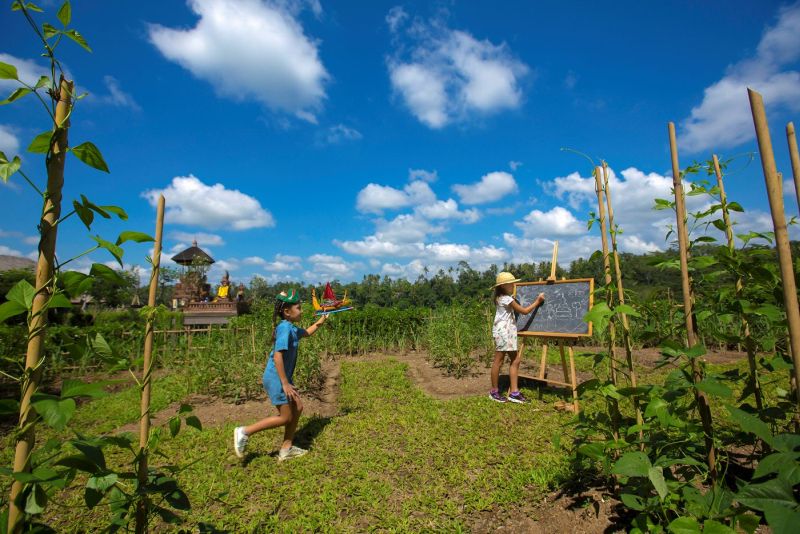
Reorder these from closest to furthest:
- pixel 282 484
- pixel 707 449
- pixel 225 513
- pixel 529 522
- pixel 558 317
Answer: pixel 707 449, pixel 529 522, pixel 225 513, pixel 282 484, pixel 558 317

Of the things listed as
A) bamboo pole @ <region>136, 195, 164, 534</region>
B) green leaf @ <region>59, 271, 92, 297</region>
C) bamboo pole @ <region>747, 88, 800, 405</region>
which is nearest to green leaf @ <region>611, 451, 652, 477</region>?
bamboo pole @ <region>747, 88, 800, 405</region>

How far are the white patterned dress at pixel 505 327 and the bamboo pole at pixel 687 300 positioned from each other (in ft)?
10.7

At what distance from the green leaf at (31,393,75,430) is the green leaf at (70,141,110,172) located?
64cm

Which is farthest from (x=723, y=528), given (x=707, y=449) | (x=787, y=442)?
(x=707, y=449)

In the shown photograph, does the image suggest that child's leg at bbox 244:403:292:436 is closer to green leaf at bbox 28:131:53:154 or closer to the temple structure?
green leaf at bbox 28:131:53:154

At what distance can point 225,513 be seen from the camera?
3.11m

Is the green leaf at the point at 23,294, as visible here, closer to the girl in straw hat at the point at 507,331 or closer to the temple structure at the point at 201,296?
the girl in straw hat at the point at 507,331

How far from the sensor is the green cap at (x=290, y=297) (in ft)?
13.3

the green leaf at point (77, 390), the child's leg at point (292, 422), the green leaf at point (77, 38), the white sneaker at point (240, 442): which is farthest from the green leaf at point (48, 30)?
the white sneaker at point (240, 442)

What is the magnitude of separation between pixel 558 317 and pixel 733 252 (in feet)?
10.6

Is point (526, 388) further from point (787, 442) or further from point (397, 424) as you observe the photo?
point (787, 442)

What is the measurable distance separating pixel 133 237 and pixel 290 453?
3.47 metres

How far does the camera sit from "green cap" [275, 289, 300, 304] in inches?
159

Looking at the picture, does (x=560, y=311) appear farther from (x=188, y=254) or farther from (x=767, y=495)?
(x=188, y=254)
